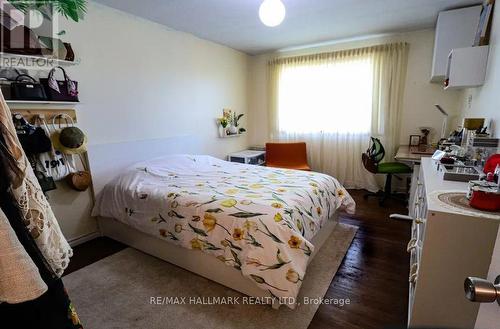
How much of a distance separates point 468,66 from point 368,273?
2.01 metres

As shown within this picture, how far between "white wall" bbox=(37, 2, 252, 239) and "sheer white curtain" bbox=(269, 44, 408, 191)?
118 cm

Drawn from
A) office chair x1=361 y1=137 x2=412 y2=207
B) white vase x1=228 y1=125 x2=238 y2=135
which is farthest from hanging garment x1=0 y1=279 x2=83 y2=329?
white vase x1=228 y1=125 x2=238 y2=135

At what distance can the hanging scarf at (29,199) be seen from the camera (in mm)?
659

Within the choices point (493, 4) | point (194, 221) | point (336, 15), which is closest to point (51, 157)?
point (194, 221)

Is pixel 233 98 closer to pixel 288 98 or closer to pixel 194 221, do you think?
pixel 288 98

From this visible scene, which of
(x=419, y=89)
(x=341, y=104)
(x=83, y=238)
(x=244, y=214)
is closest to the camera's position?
(x=244, y=214)

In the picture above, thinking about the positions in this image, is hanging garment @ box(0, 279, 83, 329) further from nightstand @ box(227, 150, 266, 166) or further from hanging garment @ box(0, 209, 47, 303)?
nightstand @ box(227, 150, 266, 166)

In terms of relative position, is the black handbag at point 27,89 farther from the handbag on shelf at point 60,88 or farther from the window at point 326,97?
the window at point 326,97

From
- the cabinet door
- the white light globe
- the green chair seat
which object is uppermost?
the white light globe

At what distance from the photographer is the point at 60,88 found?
2.26m

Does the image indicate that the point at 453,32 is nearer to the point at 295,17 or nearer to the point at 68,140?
the point at 295,17

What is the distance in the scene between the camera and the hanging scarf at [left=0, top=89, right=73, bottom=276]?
66 cm

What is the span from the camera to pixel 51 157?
2.20 meters

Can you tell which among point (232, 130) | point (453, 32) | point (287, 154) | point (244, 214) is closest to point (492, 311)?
point (244, 214)
